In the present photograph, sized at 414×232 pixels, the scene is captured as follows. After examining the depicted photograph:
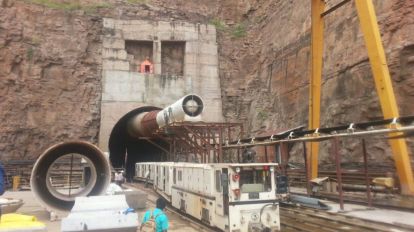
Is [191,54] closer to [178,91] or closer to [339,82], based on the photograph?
[178,91]

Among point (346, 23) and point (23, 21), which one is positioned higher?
point (23, 21)

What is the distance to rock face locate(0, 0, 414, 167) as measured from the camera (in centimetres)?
2195

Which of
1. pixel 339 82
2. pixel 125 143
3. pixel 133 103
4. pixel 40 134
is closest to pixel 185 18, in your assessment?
pixel 133 103

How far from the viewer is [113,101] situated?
30.0 m

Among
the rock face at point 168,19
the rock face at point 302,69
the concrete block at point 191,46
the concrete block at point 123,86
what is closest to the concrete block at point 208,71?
the rock face at point 168,19

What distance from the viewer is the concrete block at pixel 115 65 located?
3044 cm

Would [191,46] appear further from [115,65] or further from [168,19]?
[115,65]

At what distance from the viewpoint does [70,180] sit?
43.1ft

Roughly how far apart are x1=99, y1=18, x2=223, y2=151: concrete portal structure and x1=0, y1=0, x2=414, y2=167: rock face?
33.0 inches

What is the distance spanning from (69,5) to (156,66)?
334 inches

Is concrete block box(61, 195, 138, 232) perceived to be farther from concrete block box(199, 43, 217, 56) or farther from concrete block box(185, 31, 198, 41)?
concrete block box(185, 31, 198, 41)

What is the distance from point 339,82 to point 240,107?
→ 1253cm

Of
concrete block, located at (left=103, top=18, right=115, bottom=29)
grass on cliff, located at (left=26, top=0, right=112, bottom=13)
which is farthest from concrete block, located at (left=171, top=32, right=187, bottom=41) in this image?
grass on cliff, located at (left=26, top=0, right=112, bottom=13)

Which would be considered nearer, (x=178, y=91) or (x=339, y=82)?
(x=339, y=82)
